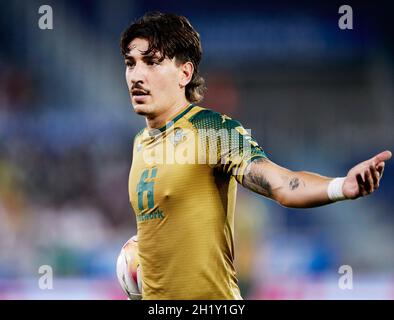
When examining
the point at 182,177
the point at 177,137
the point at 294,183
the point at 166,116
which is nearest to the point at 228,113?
the point at 166,116

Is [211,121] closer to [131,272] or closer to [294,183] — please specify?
[294,183]

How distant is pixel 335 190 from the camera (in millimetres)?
2684

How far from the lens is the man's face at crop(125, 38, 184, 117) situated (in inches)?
143

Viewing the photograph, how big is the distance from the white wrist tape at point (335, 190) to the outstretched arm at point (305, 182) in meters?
0.02

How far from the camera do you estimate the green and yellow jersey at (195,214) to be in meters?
3.31

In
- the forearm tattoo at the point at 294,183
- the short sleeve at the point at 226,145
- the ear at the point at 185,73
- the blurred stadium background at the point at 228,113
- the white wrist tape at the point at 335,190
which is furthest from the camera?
the blurred stadium background at the point at 228,113

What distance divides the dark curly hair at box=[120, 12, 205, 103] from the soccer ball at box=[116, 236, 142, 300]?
97 cm

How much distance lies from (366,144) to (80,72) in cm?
399

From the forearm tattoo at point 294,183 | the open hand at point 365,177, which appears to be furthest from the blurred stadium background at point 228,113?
the open hand at point 365,177

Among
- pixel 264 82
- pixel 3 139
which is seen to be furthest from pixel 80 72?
pixel 264 82

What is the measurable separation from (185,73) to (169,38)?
0.68 feet

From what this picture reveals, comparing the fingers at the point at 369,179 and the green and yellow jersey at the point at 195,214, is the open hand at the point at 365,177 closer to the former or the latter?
the fingers at the point at 369,179

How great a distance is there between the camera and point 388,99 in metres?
9.27

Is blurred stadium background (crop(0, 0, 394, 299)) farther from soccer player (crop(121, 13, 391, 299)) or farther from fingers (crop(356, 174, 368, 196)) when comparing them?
fingers (crop(356, 174, 368, 196))
